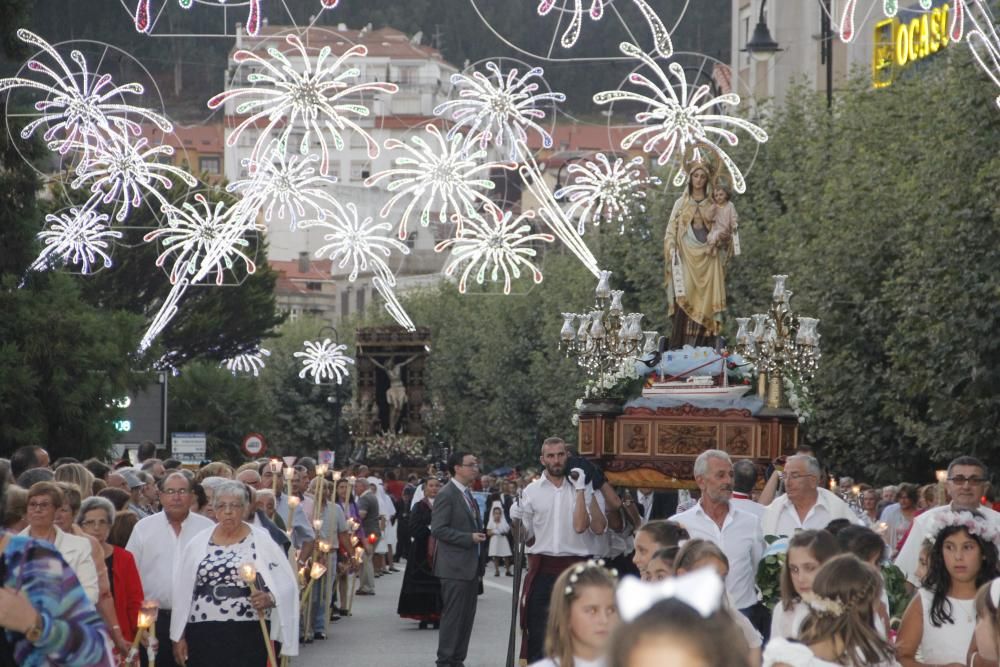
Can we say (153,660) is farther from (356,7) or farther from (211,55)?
(356,7)

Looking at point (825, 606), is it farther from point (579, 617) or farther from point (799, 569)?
point (579, 617)

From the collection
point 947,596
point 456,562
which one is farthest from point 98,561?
point 456,562

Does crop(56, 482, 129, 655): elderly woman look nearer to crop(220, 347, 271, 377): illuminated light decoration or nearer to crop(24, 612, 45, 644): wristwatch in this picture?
crop(24, 612, 45, 644): wristwatch

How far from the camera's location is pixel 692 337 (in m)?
20.0

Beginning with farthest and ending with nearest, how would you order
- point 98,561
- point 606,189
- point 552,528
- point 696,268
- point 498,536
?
1. point 606,189
2. point 498,536
3. point 696,268
4. point 552,528
5. point 98,561

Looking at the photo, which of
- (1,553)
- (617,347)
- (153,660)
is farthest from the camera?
(617,347)

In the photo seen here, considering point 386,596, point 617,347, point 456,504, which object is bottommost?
point 386,596

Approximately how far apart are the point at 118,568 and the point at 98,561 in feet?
2.34

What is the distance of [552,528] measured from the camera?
14695 mm

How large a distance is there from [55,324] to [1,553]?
21.6 meters

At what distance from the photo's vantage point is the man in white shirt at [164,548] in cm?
1206

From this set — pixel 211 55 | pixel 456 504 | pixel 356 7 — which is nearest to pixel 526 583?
pixel 456 504

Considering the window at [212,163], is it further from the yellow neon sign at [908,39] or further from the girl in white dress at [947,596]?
the girl in white dress at [947,596]

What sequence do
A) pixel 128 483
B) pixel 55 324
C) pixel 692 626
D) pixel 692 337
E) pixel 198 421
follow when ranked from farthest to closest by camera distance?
pixel 198 421 < pixel 55 324 < pixel 692 337 < pixel 128 483 < pixel 692 626
